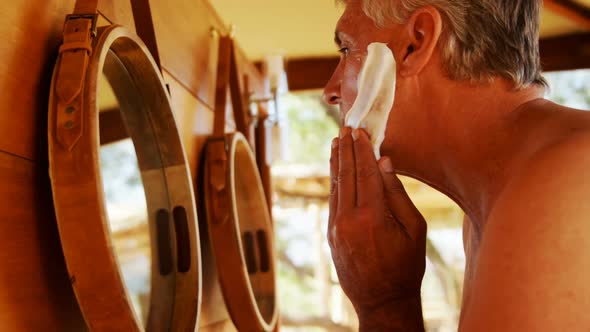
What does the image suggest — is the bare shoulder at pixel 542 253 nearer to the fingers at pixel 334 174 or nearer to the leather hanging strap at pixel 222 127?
the fingers at pixel 334 174

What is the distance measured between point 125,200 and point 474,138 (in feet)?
1.78

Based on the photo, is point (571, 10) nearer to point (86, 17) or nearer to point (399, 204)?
point (399, 204)

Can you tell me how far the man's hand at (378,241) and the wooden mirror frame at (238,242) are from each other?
492 millimetres

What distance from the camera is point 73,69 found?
2.54ft

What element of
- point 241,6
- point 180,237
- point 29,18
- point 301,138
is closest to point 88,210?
point 29,18

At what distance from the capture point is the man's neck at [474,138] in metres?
0.83

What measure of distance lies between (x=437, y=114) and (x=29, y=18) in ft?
1.74

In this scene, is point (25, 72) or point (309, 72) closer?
point (25, 72)

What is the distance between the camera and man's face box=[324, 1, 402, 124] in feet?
3.12

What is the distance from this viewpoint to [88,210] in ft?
2.40

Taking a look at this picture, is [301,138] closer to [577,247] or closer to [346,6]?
[346,6]

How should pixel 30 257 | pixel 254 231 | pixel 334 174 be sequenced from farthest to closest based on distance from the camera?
pixel 254 231 < pixel 334 174 < pixel 30 257

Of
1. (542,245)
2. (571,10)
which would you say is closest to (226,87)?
(542,245)

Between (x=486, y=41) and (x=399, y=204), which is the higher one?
(x=486, y=41)
